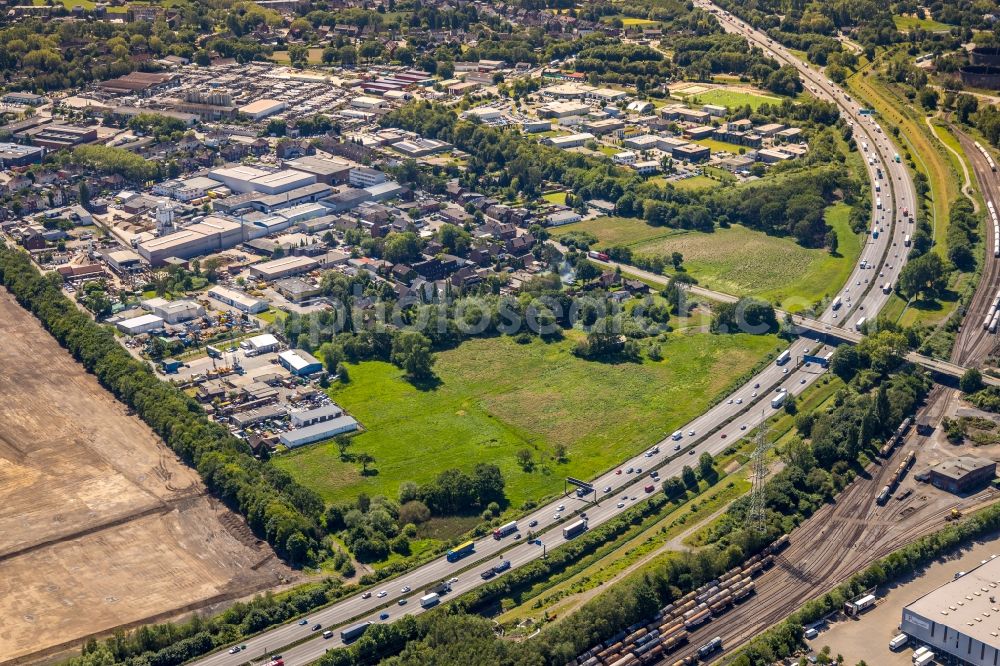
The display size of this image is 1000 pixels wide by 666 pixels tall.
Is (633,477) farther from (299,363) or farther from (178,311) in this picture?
(178,311)

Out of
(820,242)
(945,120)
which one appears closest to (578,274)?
(820,242)

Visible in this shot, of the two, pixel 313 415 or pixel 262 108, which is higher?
pixel 262 108

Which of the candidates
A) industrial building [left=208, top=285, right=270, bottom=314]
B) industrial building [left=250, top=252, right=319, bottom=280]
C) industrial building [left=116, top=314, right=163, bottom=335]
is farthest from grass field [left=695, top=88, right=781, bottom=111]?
industrial building [left=116, top=314, right=163, bottom=335]

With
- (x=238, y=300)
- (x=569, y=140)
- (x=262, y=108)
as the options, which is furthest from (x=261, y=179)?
(x=569, y=140)

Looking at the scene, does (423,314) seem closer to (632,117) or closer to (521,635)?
(521,635)

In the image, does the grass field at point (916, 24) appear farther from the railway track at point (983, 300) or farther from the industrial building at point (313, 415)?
the industrial building at point (313, 415)

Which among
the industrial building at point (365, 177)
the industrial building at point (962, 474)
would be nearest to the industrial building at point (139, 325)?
the industrial building at point (365, 177)
